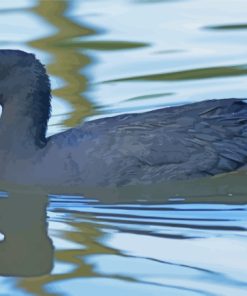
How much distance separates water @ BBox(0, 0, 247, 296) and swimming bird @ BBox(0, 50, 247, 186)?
0.12 metres

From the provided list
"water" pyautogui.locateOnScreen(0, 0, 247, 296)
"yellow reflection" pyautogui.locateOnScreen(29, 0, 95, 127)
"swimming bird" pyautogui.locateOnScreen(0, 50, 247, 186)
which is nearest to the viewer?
"water" pyautogui.locateOnScreen(0, 0, 247, 296)

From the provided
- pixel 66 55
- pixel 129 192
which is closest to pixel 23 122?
pixel 129 192

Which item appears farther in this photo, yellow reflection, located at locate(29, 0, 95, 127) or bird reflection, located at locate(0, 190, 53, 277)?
yellow reflection, located at locate(29, 0, 95, 127)

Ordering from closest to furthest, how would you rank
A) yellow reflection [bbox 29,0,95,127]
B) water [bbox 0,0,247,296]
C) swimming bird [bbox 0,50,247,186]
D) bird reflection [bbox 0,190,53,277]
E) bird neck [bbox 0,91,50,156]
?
water [bbox 0,0,247,296], bird reflection [bbox 0,190,53,277], swimming bird [bbox 0,50,247,186], bird neck [bbox 0,91,50,156], yellow reflection [bbox 29,0,95,127]

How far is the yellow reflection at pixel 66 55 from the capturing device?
1043cm

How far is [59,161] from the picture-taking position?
8.77 metres

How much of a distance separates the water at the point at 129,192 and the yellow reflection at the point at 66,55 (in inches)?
0.5

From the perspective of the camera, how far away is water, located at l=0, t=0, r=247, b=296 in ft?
24.0

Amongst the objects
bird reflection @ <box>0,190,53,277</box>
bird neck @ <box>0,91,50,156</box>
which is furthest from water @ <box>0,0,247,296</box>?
bird neck @ <box>0,91,50,156</box>

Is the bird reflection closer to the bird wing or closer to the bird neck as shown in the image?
the bird neck

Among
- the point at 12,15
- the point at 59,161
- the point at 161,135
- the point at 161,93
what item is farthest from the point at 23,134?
the point at 12,15

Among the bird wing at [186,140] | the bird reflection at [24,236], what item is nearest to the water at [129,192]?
the bird reflection at [24,236]

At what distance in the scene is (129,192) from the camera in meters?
8.78

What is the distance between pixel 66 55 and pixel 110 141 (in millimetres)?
2828
